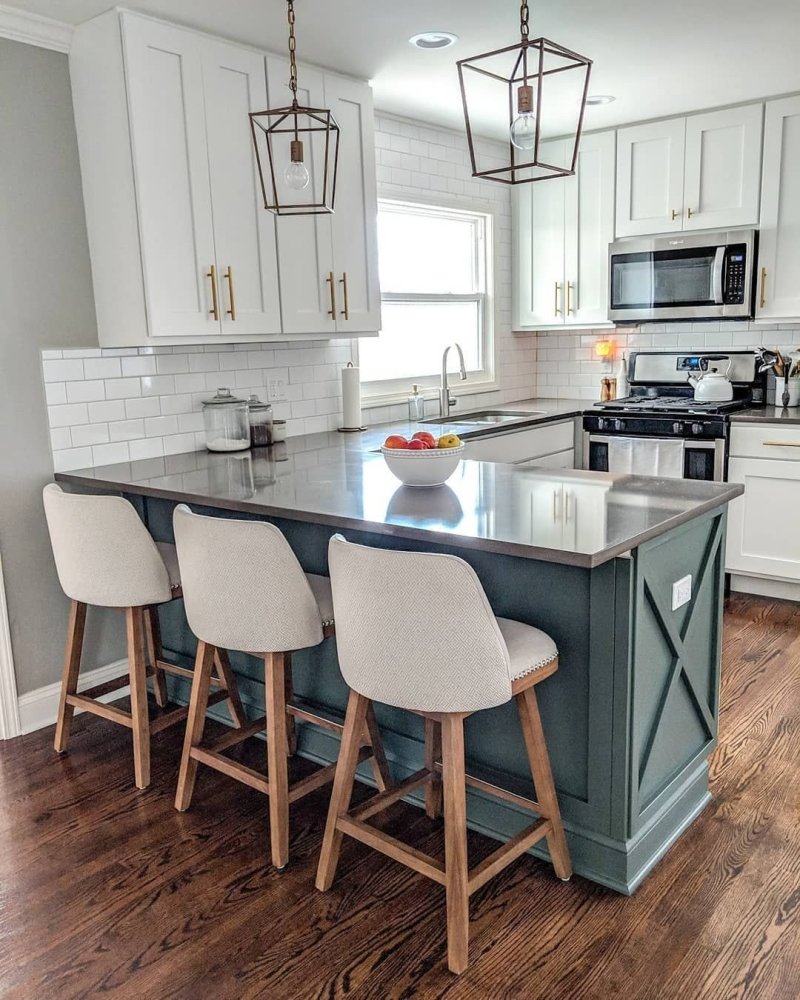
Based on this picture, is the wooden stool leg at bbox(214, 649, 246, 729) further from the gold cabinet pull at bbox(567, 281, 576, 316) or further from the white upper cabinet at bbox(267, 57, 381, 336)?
the gold cabinet pull at bbox(567, 281, 576, 316)

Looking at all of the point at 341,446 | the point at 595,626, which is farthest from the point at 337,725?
the point at 341,446

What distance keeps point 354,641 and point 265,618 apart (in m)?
→ 0.34

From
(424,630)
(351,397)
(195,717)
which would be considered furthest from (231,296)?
(424,630)

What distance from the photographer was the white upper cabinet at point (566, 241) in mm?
4742

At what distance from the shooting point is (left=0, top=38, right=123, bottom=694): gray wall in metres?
2.90

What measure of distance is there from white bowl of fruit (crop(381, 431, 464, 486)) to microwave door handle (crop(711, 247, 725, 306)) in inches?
96.7

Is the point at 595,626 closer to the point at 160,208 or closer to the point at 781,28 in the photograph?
the point at 160,208

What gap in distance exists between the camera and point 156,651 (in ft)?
10.4

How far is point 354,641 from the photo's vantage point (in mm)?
Result: 1963

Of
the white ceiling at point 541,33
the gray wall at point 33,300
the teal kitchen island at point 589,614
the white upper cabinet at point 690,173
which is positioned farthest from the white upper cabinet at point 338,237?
the white upper cabinet at point 690,173

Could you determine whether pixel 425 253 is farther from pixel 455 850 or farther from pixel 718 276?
pixel 455 850

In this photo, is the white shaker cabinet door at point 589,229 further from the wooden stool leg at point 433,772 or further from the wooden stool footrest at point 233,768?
the wooden stool footrest at point 233,768

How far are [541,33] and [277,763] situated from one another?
2.75 meters

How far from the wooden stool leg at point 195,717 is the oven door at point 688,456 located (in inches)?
98.0
